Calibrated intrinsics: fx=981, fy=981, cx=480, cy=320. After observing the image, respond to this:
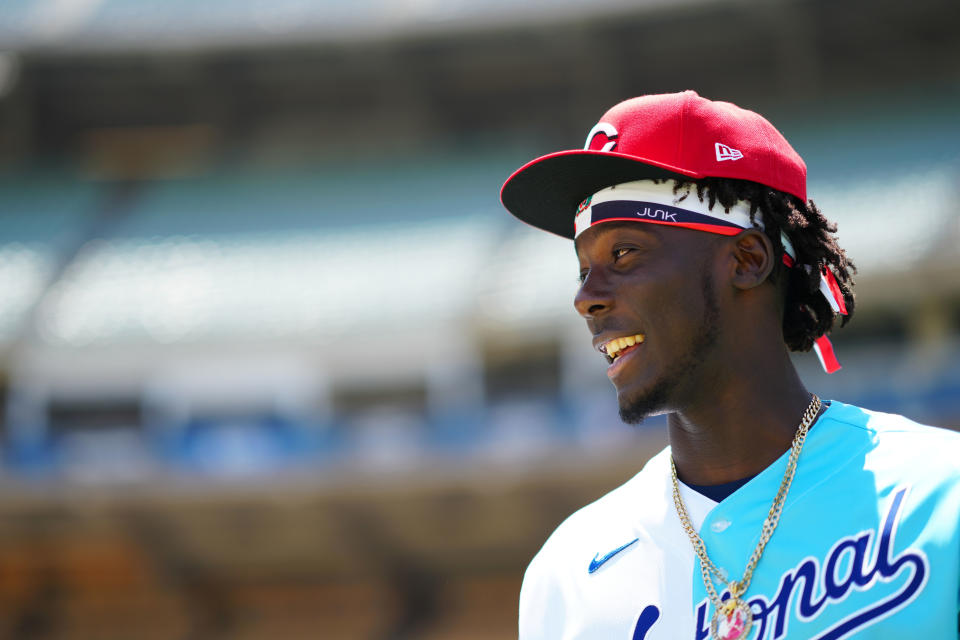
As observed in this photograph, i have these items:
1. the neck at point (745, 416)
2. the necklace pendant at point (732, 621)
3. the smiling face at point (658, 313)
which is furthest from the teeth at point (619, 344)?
the necklace pendant at point (732, 621)

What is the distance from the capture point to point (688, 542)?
6.01 ft

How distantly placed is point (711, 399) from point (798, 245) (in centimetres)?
36

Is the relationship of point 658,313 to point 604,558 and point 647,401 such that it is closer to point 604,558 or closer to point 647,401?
point 647,401

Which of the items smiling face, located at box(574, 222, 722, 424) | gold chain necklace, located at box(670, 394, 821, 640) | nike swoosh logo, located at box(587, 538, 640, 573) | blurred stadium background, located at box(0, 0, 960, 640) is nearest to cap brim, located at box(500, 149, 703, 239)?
smiling face, located at box(574, 222, 722, 424)

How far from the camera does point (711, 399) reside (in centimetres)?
186

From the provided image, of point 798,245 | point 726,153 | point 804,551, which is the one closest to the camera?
point 804,551

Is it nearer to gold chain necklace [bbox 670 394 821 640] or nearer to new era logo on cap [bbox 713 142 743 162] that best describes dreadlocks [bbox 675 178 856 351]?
new era logo on cap [bbox 713 142 743 162]

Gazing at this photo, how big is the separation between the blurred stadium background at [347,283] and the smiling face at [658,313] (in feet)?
32.9

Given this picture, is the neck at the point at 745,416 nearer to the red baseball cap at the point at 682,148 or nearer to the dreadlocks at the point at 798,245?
the dreadlocks at the point at 798,245

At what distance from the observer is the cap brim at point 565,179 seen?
1871mm

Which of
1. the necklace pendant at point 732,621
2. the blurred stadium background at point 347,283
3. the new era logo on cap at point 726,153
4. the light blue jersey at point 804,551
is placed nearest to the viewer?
the light blue jersey at point 804,551

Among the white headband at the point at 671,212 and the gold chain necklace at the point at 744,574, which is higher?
the white headband at the point at 671,212

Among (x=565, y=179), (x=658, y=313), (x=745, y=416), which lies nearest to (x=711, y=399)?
(x=745, y=416)

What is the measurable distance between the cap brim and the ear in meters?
0.17
